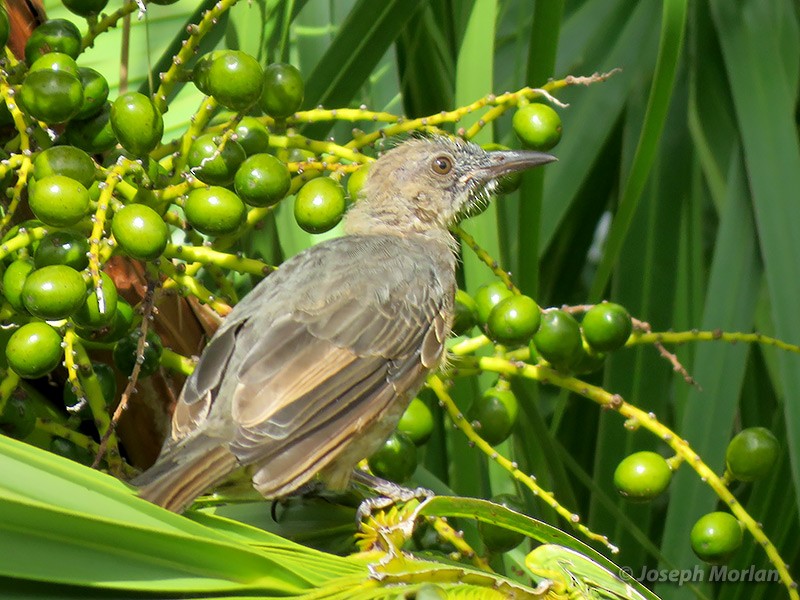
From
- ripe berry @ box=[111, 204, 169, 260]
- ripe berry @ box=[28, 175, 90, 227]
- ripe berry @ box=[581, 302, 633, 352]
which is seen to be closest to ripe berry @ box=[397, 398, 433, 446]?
ripe berry @ box=[581, 302, 633, 352]

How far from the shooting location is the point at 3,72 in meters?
1.77

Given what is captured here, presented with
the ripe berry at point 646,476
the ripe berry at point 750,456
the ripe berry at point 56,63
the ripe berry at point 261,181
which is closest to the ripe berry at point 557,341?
the ripe berry at point 646,476

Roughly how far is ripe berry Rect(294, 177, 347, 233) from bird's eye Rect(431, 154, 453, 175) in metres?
1.08

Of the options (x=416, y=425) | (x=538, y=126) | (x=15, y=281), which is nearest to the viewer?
(x=15, y=281)

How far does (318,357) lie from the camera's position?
2188 millimetres

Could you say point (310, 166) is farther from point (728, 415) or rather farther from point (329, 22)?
point (728, 415)

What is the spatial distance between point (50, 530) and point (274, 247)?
4.96ft

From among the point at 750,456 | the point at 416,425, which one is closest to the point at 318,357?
the point at 416,425

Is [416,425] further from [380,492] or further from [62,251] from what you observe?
[62,251]

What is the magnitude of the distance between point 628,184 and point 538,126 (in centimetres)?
28

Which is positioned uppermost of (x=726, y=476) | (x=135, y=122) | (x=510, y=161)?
(x=510, y=161)

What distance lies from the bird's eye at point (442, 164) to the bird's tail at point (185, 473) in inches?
52.1

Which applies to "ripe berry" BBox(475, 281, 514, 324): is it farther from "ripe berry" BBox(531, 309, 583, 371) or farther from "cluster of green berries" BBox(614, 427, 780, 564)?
"cluster of green berries" BBox(614, 427, 780, 564)

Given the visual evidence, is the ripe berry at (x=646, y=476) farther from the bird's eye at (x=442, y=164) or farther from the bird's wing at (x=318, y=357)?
the bird's eye at (x=442, y=164)
